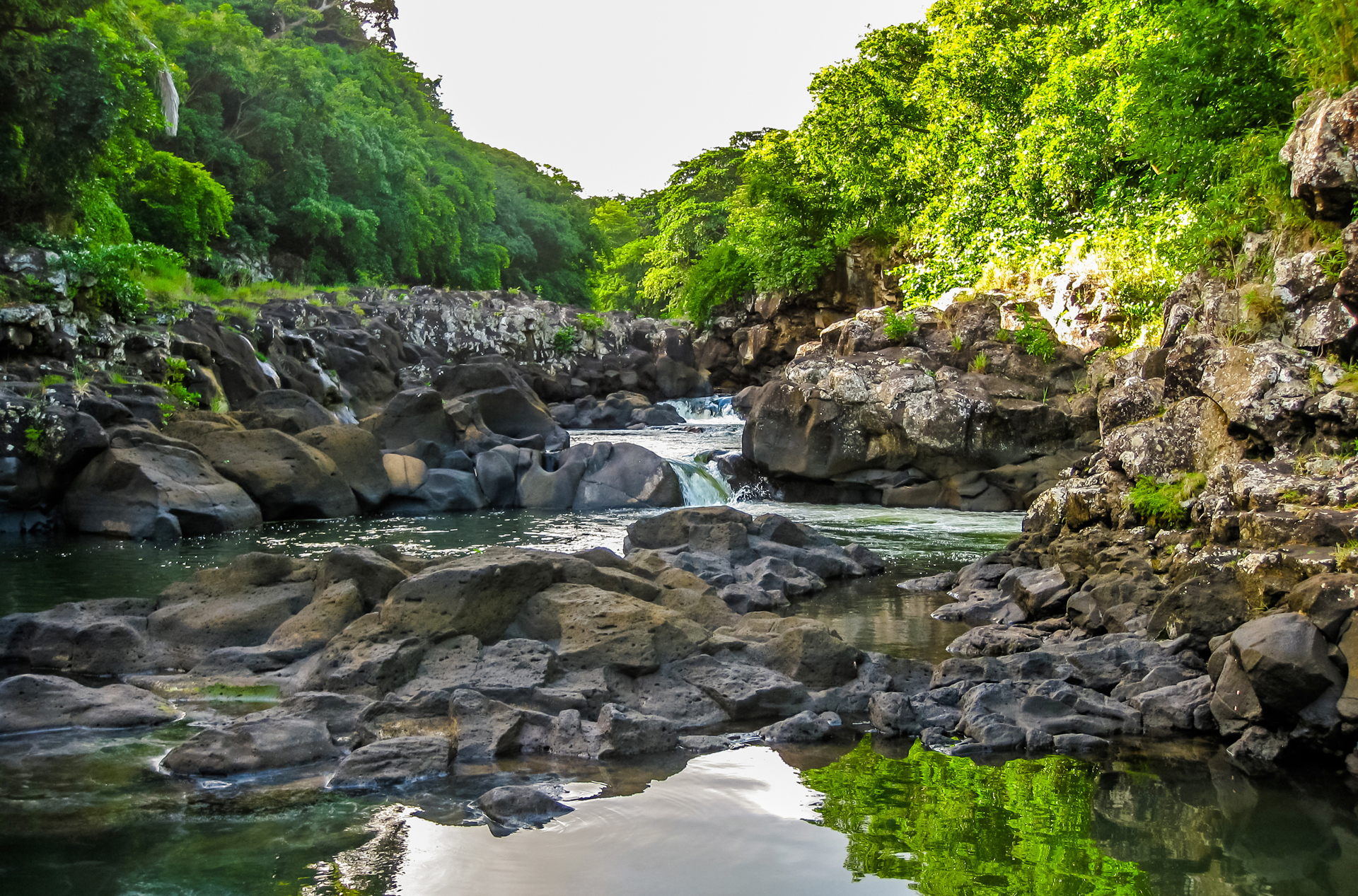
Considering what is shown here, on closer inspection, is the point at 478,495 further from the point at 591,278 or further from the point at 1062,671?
the point at 591,278

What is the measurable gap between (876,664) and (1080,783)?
78.3 inches

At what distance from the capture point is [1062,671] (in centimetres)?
697

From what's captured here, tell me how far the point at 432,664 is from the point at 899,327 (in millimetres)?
15384

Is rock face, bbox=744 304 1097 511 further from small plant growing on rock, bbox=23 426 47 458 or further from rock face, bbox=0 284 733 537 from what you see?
small plant growing on rock, bbox=23 426 47 458

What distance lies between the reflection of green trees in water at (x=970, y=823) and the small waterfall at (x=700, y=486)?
13.7 meters

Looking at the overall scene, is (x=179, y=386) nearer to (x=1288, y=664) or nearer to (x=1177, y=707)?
(x=1177, y=707)

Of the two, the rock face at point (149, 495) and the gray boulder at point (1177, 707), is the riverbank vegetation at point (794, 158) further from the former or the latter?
the gray boulder at point (1177, 707)

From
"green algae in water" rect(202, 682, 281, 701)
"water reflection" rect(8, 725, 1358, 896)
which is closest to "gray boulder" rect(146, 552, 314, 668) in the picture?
"green algae in water" rect(202, 682, 281, 701)

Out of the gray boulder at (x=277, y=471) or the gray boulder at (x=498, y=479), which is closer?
the gray boulder at (x=277, y=471)

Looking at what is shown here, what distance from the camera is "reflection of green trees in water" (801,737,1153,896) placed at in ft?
13.6

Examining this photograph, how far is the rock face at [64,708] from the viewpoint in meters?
5.92

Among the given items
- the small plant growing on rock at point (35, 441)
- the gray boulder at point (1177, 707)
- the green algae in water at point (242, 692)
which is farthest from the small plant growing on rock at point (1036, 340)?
the small plant growing on rock at point (35, 441)

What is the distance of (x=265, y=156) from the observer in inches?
1553

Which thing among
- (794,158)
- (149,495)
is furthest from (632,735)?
(794,158)
